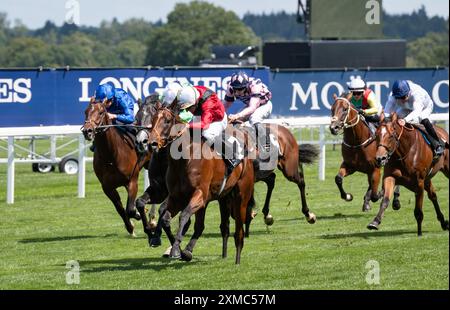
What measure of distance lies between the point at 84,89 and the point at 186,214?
1034cm

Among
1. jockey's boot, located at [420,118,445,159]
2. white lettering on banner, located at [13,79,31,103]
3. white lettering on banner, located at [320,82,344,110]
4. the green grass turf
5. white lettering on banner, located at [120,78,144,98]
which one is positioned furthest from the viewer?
white lettering on banner, located at [320,82,344,110]

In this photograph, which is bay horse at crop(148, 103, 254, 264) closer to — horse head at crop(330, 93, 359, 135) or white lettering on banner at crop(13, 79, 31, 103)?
horse head at crop(330, 93, 359, 135)

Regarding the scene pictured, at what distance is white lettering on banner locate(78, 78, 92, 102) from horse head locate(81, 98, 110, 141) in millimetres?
7469

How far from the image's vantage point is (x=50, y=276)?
975cm

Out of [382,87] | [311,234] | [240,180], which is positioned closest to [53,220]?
[311,234]

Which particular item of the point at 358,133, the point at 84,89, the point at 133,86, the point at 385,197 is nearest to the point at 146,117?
the point at 385,197

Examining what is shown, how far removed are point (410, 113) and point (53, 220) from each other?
4.59 m

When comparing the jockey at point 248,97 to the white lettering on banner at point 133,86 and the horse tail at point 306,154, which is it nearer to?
the horse tail at point 306,154

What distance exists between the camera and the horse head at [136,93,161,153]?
10.2 meters

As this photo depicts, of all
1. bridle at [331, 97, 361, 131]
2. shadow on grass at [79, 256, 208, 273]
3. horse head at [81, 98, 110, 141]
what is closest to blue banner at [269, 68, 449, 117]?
bridle at [331, 97, 361, 131]

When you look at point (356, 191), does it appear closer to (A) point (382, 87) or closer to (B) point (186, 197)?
(A) point (382, 87)

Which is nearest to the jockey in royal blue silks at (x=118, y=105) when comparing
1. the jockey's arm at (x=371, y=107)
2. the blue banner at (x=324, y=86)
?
the jockey's arm at (x=371, y=107)

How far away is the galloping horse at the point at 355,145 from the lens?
14.0 m
